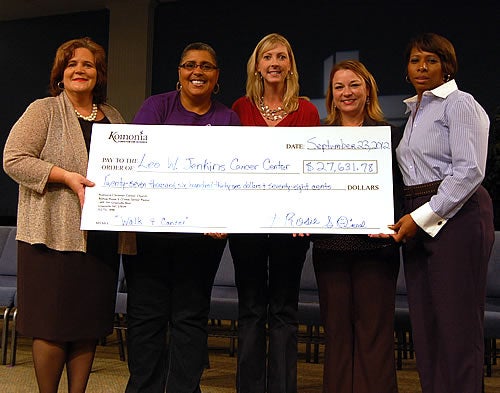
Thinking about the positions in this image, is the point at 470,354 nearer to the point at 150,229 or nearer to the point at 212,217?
the point at 212,217

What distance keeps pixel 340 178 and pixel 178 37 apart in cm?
607

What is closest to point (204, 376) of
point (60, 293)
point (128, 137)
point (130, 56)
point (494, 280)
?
point (60, 293)

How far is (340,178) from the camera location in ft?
6.88

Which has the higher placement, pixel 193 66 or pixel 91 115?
pixel 193 66

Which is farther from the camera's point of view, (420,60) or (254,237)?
(254,237)

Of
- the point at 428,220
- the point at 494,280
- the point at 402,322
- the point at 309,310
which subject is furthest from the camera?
the point at 494,280

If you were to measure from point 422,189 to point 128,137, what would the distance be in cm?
109

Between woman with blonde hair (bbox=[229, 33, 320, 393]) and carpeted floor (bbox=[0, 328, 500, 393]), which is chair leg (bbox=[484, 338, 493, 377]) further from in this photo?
woman with blonde hair (bbox=[229, 33, 320, 393])

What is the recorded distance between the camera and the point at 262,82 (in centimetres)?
235

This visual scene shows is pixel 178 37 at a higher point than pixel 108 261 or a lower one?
higher

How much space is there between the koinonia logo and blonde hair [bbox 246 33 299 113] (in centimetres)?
50

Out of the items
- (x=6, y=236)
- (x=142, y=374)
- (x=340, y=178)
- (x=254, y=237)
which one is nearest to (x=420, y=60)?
(x=340, y=178)

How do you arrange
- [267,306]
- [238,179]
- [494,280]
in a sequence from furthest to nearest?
[494,280] < [267,306] < [238,179]

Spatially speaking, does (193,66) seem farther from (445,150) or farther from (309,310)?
(309,310)
